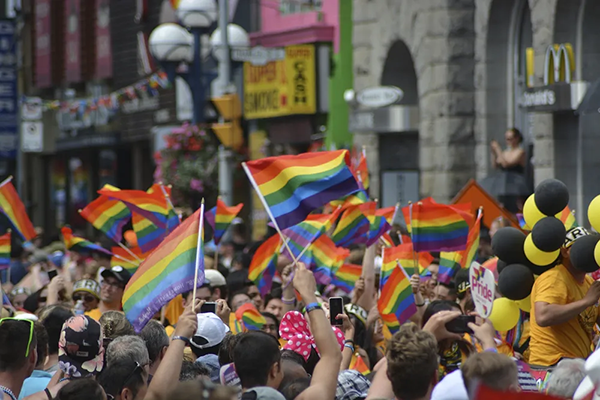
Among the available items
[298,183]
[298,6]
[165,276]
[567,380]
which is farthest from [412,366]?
[298,6]

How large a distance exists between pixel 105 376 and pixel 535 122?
11415 mm

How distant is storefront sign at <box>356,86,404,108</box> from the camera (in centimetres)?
2042

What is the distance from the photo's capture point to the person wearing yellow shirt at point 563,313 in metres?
7.85

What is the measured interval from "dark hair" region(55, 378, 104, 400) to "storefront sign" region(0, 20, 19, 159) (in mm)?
30867

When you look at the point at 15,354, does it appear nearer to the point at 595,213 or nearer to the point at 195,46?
the point at 595,213

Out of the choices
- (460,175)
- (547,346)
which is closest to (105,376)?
(547,346)

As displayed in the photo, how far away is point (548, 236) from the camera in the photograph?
805cm

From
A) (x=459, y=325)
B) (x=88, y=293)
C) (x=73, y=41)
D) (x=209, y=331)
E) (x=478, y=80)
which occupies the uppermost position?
(x=73, y=41)

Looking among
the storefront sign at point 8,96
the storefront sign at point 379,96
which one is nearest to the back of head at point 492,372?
the storefront sign at point 379,96

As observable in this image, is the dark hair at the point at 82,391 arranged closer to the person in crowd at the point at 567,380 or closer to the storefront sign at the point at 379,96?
the person in crowd at the point at 567,380

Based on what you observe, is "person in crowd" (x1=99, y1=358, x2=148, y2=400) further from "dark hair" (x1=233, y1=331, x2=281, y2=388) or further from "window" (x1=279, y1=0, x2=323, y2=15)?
Answer: "window" (x1=279, y1=0, x2=323, y2=15)

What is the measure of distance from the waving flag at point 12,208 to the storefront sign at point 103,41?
2748cm

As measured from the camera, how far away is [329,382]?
619cm

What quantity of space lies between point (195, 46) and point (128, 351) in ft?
45.2
